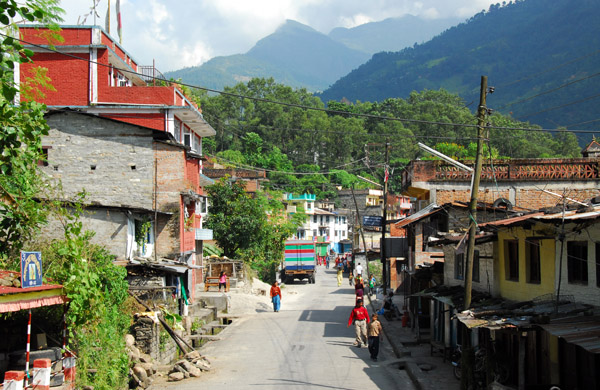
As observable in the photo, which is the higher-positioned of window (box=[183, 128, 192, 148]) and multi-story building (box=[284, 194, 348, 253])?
window (box=[183, 128, 192, 148])

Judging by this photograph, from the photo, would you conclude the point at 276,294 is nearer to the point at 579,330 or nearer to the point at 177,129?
the point at 177,129

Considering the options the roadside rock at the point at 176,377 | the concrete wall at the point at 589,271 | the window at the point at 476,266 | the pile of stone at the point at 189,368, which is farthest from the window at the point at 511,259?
the roadside rock at the point at 176,377

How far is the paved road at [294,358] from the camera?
17172mm

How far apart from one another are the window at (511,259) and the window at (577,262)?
2.82m

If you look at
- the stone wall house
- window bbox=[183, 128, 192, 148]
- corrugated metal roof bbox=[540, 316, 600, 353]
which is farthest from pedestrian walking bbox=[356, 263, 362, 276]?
corrugated metal roof bbox=[540, 316, 600, 353]

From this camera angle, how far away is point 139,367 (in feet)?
57.5

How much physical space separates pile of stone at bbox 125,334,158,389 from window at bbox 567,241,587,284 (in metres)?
11.5

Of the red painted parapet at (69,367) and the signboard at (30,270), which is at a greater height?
the signboard at (30,270)

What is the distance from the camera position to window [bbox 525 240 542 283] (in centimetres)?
1555

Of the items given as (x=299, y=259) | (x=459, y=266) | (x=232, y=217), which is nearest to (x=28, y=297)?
(x=459, y=266)

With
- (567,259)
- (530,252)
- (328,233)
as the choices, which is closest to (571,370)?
(567,259)

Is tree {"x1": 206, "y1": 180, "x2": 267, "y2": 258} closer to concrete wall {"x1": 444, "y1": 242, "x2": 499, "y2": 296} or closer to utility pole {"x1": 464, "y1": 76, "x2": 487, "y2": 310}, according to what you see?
concrete wall {"x1": 444, "y1": 242, "x2": 499, "y2": 296}

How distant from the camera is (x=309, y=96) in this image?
15312cm

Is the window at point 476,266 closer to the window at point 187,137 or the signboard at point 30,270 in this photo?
the signboard at point 30,270
